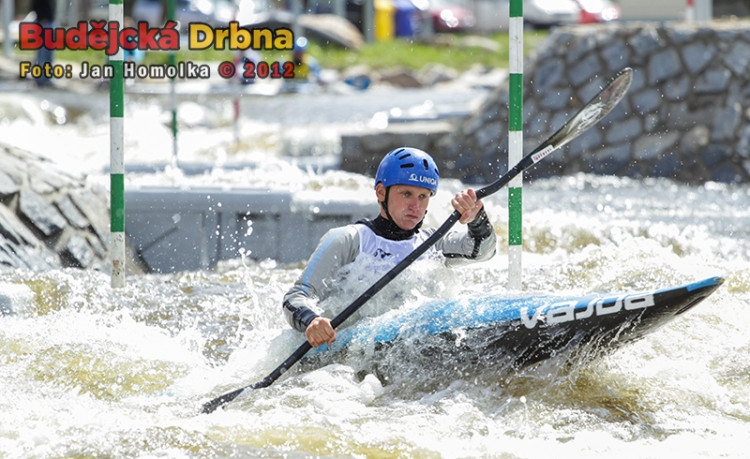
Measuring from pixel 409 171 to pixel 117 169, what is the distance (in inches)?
76.9

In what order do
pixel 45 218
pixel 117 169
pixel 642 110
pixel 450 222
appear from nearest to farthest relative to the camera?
pixel 450 222, pixel 117 169, pixel 45 218, pixel 642 110

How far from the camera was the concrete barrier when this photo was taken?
707 cm

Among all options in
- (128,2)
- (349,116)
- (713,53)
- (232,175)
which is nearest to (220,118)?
(349,116)

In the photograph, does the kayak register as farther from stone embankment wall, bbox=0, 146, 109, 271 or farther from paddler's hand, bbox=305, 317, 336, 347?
stone embankment wall, bbox=0, 146, 109, 271

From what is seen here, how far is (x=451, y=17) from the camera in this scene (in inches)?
1128

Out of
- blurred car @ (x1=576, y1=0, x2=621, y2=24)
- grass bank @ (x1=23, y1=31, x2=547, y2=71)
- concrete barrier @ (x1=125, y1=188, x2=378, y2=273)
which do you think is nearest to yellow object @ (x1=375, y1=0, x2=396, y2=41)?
grass bank @ (x1=23, y1=31, x2=547, y2=71)

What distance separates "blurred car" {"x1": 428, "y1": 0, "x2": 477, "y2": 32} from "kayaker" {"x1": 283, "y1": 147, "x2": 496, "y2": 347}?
24365 millimetres

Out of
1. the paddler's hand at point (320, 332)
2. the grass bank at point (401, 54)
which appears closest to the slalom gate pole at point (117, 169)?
the paddler's hand at point (320, 332)

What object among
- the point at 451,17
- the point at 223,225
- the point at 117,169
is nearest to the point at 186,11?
the point at 451,17

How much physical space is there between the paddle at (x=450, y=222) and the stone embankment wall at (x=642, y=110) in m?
5.77

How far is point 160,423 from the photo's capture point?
3873 millimetres

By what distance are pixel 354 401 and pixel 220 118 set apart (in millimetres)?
11720

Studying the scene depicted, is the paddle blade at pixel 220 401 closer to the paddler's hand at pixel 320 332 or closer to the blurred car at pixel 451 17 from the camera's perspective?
the paddler's hand at pixel 320 332

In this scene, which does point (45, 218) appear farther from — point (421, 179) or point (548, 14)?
point (548, 14)
